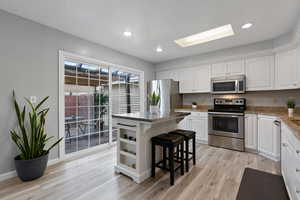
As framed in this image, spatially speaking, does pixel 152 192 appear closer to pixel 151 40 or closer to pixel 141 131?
pixel 141 131

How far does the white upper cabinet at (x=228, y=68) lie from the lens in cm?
357

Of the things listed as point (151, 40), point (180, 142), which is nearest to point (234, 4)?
point (151, 40)

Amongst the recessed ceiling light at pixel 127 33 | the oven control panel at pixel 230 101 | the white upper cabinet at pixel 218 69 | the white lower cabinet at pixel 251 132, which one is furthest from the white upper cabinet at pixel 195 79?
the recessed ceiling light at pixel 127 33

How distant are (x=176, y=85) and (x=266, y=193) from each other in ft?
11.0

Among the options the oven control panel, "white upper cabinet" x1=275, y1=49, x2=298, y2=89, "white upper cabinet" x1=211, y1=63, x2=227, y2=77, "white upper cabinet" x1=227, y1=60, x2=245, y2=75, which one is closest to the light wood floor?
the oven control panel

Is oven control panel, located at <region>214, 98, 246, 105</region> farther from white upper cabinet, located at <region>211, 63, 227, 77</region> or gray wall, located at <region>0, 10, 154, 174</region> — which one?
gray wall, located at <region>0, 10, 154, 174</region>

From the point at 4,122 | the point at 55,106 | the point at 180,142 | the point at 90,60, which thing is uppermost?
the point at 90,60

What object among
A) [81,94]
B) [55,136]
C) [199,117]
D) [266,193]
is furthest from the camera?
[199,117]

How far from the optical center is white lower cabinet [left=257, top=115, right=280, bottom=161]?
2734mm

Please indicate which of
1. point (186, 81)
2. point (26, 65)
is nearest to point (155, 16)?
point (26, 65)

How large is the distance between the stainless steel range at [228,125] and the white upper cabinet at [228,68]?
0.73 meters

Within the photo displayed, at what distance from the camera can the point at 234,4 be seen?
1.97 m

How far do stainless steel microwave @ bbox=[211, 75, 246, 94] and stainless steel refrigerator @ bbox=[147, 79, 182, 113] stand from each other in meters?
1.15

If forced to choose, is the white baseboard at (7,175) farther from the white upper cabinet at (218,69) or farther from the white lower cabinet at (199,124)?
the white upper cabinet at (218,69)
